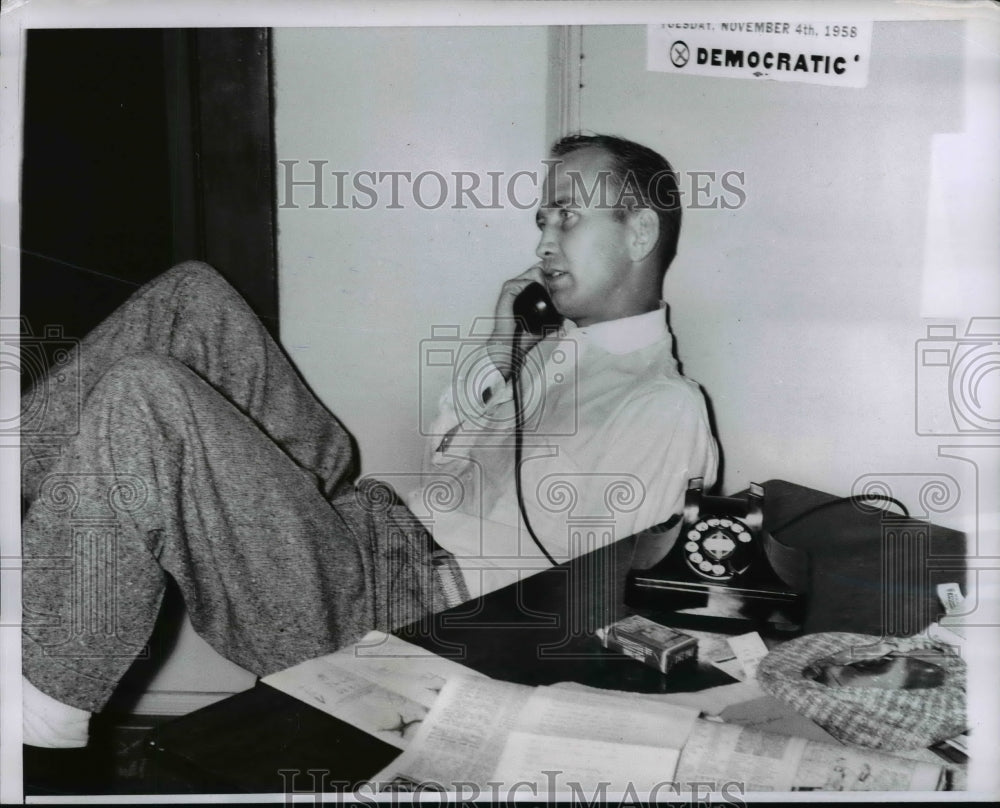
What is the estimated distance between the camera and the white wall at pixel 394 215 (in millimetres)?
1386

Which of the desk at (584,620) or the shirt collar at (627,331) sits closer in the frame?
the desk at (584,620)

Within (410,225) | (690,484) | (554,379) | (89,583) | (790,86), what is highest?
(790,86)

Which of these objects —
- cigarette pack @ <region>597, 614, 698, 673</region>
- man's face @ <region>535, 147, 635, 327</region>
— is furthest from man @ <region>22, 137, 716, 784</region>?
cigarette pack @ <region>597, 614, 698, 673</region>

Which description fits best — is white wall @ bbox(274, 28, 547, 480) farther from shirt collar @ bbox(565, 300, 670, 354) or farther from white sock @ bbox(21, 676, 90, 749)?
white sock @ bbox(21, 676, 90, 749)

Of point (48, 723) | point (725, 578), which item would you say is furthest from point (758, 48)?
point (48, 723)

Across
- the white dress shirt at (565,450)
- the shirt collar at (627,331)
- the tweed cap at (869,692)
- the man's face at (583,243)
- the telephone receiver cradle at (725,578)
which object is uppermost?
the man's face at (583,243)

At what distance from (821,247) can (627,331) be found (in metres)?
0.30

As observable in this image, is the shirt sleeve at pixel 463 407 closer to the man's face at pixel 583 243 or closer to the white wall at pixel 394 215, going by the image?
the white wall at pixel 394 215

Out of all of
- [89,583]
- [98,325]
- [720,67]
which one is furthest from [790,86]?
[89,583]

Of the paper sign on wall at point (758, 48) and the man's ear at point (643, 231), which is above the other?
the paper sign on wall at point (758, 48)

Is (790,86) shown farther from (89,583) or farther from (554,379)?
(89,583)

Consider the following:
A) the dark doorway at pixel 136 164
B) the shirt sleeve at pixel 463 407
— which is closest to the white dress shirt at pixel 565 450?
the shirt sleeve at pixel 463 407

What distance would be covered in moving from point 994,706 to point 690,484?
21.7 inches

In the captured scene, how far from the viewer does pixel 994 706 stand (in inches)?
56.9
